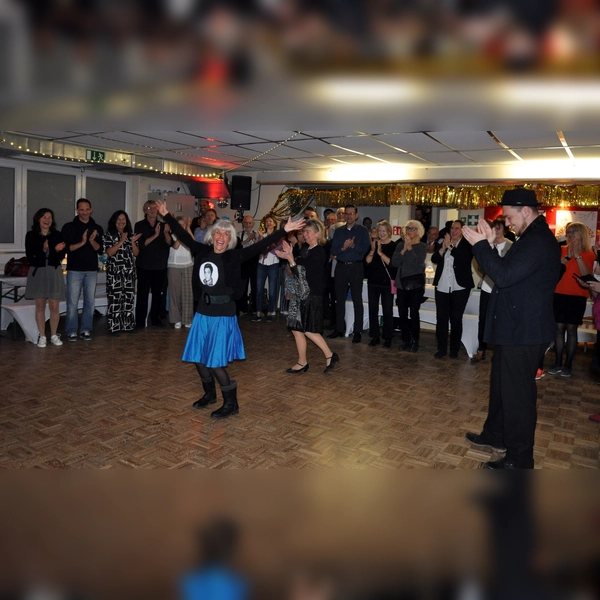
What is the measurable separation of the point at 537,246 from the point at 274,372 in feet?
9.48

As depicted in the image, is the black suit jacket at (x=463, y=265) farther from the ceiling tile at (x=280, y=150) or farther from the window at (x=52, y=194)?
the window at (x=52, y=194)

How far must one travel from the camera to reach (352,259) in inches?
245

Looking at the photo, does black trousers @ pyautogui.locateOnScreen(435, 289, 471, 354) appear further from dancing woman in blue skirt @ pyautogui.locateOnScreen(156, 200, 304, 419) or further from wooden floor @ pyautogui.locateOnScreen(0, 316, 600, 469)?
dancing woman in blue skirt @ pyautogui.locateOnScreen(156, 200, 304, 419)

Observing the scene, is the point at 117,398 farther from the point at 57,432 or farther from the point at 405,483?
the point at 405,483

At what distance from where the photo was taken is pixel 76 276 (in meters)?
5.87

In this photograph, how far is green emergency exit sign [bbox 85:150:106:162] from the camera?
24.6 ft

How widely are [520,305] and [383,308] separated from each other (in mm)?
3693

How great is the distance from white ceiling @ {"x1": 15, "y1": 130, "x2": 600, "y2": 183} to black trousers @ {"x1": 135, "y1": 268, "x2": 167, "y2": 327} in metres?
1.63

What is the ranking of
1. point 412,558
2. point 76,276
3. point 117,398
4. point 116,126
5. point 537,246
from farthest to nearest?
point 76,276
point 117,398
point 537,246
point 116,126
point 412,558

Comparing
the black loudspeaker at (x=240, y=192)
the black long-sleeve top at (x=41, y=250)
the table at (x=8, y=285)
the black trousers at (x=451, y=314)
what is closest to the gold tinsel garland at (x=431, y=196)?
the black loudspeaker at (x=240, y=192)

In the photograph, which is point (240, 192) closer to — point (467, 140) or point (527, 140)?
point (467, 140)

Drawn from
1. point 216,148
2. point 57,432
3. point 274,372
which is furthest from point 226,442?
point 216,148

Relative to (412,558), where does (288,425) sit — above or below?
below

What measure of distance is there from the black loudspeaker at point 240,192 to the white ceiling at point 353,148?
0.38m
